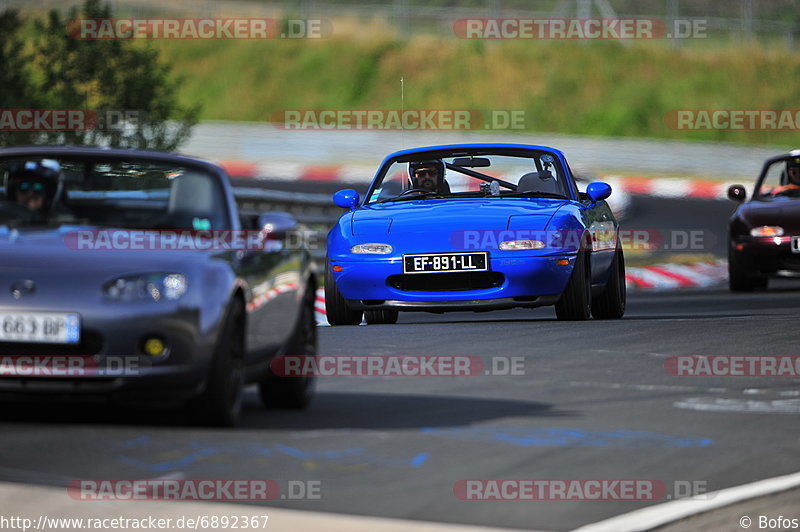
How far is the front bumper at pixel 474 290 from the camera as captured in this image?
12594mm

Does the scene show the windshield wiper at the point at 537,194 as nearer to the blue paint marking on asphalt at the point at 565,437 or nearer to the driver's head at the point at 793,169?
the driver's head at the point at 793,169

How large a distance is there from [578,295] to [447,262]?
3.56 ft

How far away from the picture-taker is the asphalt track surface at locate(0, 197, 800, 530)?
638 centimetres

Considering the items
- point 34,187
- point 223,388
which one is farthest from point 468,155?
point 223,388

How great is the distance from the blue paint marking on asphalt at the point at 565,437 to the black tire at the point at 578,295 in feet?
16.1

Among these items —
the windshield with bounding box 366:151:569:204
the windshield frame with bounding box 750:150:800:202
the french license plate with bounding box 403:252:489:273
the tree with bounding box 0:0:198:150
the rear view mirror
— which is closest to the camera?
the french license plate with bounding box 403:252:489:273

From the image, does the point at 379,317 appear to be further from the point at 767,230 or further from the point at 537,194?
the point at 767,230

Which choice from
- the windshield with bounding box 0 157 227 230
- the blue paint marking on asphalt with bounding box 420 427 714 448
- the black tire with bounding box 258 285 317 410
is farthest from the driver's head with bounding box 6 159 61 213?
the blue paint marking on asphalt with bounding box 420 427 714 448

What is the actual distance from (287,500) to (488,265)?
6.58 m

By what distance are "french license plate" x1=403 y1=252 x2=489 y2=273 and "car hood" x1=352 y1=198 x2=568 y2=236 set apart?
19cm

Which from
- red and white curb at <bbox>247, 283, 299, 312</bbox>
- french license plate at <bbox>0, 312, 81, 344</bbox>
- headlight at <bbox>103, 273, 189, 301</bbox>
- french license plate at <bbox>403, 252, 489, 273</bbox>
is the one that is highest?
headlight at <bbox>103, 273, 189, 301</bbox>

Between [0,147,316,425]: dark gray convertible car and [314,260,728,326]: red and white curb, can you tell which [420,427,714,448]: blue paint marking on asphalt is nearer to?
[0,147,316,425]: dark gray convertible car

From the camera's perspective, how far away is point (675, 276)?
2438cm

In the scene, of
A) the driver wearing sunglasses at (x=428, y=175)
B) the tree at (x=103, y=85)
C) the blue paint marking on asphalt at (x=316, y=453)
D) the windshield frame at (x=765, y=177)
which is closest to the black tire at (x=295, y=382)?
the blue paint marking on asphalt at (x=316, y=453)
